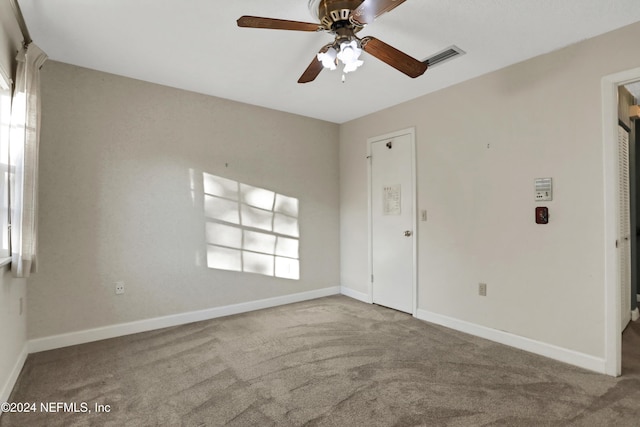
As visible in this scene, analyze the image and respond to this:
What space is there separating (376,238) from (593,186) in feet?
7.59

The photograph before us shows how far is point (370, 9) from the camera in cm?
165

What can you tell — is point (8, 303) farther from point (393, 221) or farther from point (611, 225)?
point (611, 225)

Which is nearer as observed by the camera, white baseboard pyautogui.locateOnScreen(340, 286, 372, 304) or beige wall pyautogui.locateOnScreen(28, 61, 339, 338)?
beige wall pyautogui.locateOnScreen(28, 61, 339, 338)

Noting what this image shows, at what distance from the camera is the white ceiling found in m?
2.13

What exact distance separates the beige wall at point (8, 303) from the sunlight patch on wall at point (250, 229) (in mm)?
1646

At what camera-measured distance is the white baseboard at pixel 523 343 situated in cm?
251

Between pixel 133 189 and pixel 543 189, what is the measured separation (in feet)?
12.4

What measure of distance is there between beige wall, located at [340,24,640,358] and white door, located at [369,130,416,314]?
16cm

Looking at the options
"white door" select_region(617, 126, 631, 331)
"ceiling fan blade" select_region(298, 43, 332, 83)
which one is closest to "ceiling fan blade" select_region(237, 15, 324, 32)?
"ceiling fan blade" select_region(298, 43, 332, 83)

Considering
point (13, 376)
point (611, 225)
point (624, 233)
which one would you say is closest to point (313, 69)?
point (611, 225)

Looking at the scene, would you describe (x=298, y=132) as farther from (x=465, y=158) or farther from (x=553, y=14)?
(x=553, y=14)

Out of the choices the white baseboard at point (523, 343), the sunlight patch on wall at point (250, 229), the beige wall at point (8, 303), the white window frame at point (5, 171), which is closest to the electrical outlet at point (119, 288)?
the beige wall at point (8, 303)

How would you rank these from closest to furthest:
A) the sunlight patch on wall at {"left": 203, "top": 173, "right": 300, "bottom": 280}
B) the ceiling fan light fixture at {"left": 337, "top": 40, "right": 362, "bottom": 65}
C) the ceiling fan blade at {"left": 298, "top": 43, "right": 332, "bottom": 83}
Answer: the ceiling fan light fixture at {"left": 337, "top": 40, "right": 362, "bottom": 65}
the ceiling fan blade at {"left": 298, "top": 43, "right": 332, "bottom": 83}
the sunlight patch on wall at {"left": 203, "top": 173, "right": 300, "bottom": 280}

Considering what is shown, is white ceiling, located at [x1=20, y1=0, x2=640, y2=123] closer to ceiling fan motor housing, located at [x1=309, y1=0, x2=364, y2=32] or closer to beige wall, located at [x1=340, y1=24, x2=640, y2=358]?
beige wall, located at [x1=340, y1=24, x2=640, y2=358]
